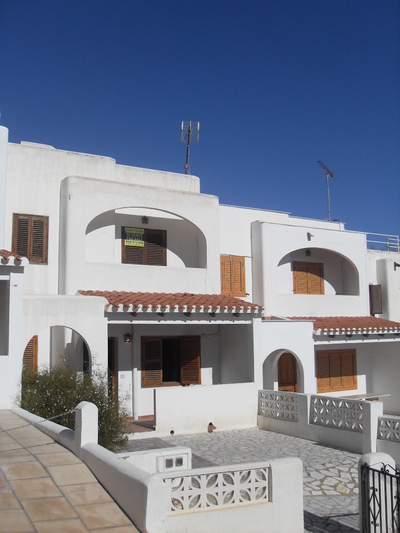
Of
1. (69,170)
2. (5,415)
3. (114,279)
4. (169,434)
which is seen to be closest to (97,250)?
(114,279)

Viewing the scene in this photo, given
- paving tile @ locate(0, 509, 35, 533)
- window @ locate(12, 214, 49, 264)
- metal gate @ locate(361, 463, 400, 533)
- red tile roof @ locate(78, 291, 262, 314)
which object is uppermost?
window @ locate(12, 214, 49, 264)

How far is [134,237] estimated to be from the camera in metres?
18.4

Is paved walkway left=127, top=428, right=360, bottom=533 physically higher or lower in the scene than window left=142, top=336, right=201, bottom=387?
lower

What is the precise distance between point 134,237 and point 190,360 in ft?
14.4

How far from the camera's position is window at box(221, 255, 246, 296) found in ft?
64.3

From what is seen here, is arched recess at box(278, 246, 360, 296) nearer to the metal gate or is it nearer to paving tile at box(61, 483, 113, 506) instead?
the metal gate

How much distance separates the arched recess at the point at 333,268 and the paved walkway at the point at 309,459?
790 centimetres

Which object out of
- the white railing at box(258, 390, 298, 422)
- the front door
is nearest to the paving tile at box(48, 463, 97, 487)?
the white railing at box(258, 390, 298, 422)

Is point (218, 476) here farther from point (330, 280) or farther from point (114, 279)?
point (330, 280)

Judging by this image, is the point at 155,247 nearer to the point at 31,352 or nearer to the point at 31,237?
the point at 31,237

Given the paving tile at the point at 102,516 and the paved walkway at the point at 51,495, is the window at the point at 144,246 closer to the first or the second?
the paved walkway at the point at 51,495

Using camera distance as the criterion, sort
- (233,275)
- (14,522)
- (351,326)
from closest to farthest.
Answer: (14,522)
(351,326)
(233,275)

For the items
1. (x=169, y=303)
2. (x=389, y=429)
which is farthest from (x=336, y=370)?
(x=169, y=303)

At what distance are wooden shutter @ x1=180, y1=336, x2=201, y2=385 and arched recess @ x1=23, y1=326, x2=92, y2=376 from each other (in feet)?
11.6
